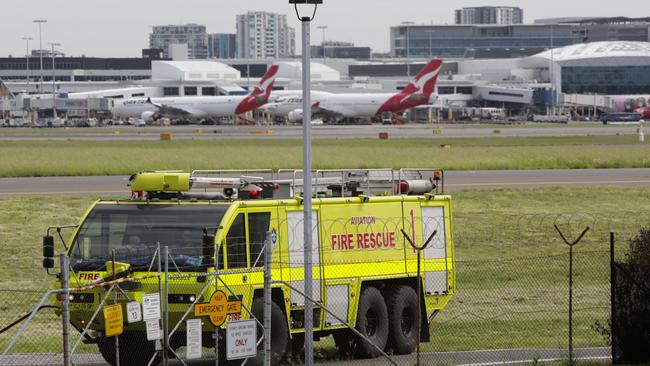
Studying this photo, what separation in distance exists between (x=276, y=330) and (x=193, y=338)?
1995mm

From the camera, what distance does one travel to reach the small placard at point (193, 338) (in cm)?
1557

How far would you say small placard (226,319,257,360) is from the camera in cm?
1572

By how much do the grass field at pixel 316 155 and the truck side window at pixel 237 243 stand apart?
41602 millimetres

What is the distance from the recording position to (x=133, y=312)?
1561 centimetres

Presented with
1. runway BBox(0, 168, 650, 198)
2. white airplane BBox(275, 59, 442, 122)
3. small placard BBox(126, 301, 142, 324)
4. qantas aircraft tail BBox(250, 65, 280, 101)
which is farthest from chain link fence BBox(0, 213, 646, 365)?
qantas aircraft tail BBox(250, 65, 280, 101)

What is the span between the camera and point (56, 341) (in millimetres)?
20750

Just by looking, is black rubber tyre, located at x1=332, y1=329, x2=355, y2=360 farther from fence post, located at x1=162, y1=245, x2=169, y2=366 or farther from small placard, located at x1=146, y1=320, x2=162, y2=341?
small placard, located at x1=146, y1=320, x2=162, y2=341

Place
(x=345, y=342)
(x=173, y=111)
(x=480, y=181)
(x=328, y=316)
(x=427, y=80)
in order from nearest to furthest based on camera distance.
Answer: (x=328, y=316)
(x=345, y=342)
(x=480, y=181)
(x=427, y=80)
(x=173, y=111)

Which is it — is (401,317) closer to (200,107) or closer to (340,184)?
(340,184)

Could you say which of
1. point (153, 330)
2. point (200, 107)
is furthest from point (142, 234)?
point (200, 107)

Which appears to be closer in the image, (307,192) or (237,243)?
(307,192)

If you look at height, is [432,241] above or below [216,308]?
above

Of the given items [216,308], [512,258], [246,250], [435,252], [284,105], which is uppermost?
[284,105]

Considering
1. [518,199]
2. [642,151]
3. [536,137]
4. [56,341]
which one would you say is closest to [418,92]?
[536,137]
